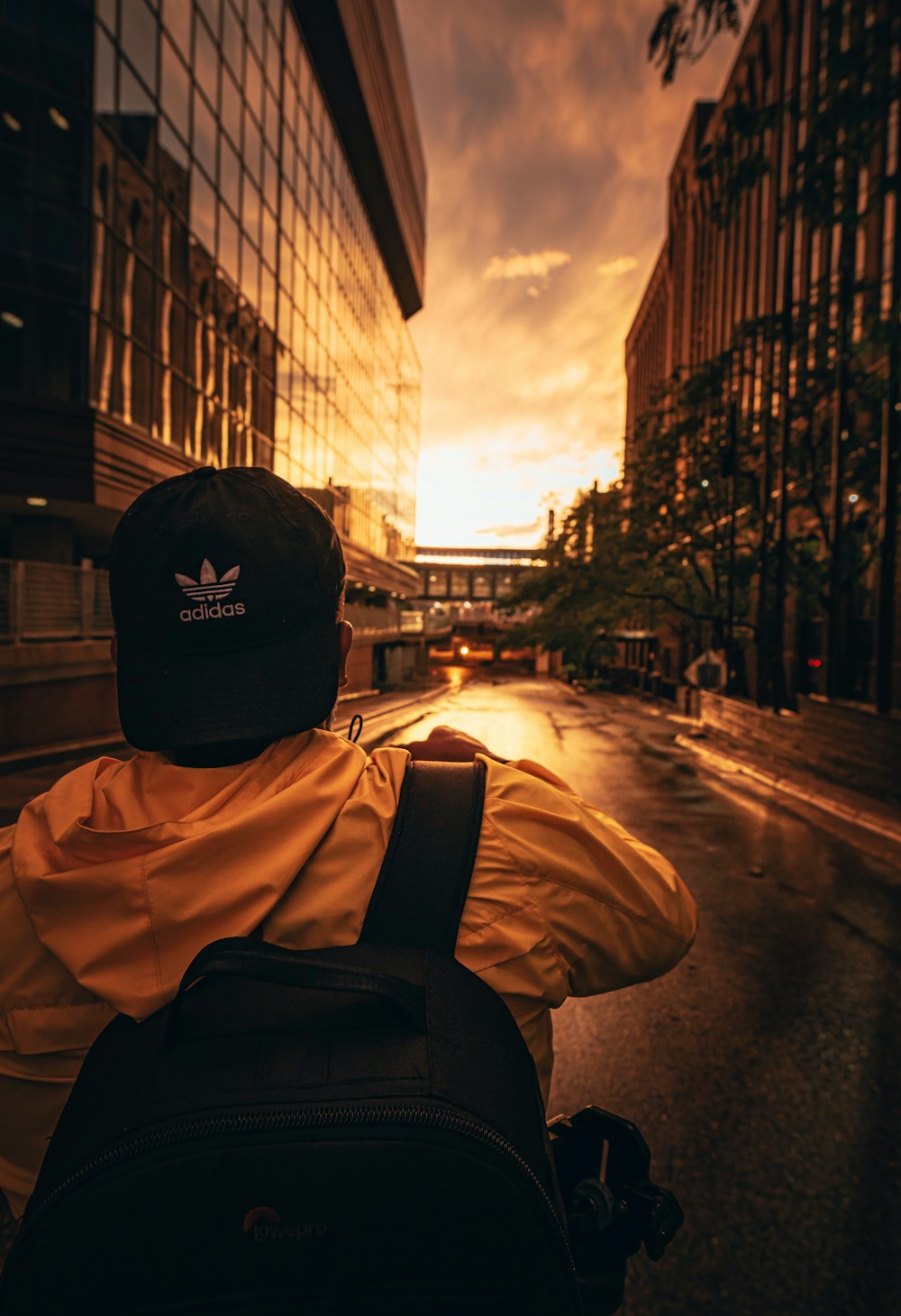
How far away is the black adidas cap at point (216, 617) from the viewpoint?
3.93 ft

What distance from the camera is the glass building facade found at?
14.8 m

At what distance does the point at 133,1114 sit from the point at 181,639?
2.16 ft

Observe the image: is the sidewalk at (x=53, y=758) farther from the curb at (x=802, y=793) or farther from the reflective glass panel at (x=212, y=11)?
the reflective glass panel at (x=212, y=11)

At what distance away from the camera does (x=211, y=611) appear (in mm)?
1198

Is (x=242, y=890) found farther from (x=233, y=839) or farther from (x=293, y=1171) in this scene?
(x=293, y=1171)

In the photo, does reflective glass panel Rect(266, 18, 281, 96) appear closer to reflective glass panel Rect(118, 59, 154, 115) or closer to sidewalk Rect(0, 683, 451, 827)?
reflective glass panel Rect(118, 59, 154, 115)

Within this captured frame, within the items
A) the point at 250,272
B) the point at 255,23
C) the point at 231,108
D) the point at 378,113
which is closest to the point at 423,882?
the point at 250,272

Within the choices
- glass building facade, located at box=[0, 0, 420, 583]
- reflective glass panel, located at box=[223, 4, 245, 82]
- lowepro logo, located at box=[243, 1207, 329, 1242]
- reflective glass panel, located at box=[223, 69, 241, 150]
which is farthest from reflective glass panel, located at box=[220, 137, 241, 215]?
lowepro logo, located at box=[243, 1207, 329, 1242]

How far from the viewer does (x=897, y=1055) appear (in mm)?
3686

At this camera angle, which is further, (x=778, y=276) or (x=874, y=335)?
(x=778, y=276)

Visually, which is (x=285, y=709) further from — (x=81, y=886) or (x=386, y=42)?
(x=386, y=42)

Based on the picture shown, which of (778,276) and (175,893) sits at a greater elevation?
(778,276)

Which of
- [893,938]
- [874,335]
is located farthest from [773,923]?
[874,335]

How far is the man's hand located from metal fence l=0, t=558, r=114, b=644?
11907 mm
